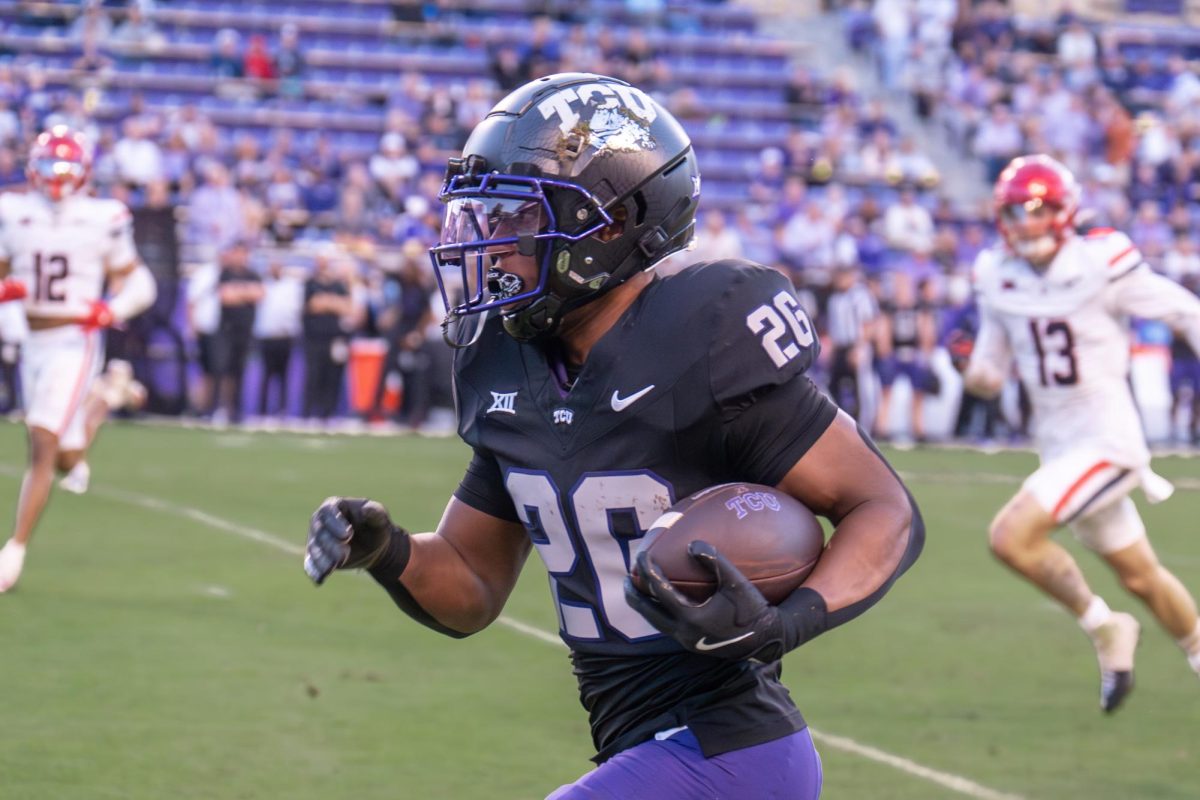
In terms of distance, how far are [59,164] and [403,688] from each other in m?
3.60

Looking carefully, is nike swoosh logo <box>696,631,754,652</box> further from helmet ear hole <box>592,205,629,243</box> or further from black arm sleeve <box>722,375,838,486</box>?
helmet ear hole <box>592,205,629,243</box>

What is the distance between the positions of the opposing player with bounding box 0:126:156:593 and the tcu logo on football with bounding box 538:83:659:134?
5.47 m

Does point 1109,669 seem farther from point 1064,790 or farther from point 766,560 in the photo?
point 766,560

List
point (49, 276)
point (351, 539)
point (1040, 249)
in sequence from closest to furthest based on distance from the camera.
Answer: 1. point (351, 539)
2. point (1040, 249)
3. point (49, 276)

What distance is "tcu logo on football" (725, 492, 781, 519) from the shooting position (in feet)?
8.21

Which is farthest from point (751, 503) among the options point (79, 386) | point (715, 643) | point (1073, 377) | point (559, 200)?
point (79, 386)

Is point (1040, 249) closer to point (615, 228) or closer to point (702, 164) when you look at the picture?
point (615, 228)

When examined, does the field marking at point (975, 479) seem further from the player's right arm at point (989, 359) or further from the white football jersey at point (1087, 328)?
the white football jersey at point (1087, 328)

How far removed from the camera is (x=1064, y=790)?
4969 mm

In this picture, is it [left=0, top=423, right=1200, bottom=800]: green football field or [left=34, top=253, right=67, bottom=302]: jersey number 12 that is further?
[left=34, top=253, right=67, bottom=302]: jersey number 12

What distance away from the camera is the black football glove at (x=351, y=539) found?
2.55 meters

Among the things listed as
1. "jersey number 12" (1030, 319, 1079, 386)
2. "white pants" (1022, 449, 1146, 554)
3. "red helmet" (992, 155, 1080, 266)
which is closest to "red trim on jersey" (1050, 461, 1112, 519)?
"white pants" (1022, 449, 1146, 554)

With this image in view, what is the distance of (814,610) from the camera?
242cm

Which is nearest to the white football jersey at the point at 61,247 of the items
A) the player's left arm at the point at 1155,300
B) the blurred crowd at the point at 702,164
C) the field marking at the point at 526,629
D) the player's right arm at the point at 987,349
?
the field marking at the point at 526,629
